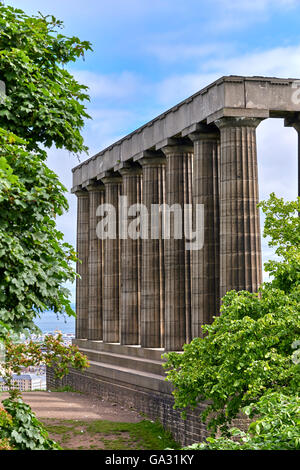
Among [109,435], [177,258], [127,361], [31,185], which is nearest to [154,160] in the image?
[177,258]

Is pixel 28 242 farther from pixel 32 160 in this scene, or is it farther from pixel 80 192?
pixel 80 192

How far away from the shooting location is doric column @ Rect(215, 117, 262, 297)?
42.4 metres

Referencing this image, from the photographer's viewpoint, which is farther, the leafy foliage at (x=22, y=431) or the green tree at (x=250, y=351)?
the green tree at (x=250, y=351)

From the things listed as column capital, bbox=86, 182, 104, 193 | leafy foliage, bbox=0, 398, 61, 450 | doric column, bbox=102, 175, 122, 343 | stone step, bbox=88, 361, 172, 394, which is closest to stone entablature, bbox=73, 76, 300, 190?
doric column, bbox=102, 175, 122, 343

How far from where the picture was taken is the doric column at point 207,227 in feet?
151

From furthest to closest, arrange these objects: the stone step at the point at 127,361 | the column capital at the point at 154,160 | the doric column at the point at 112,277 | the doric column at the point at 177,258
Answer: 1. the doric column at the point at 112,277
2. the column capital at the point at 154,160
3. the doric column at the point at 177,258
4. the stone step at the point at 127,361

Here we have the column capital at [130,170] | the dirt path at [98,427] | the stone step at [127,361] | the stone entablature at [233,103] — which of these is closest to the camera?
the dirt path at [98,427]

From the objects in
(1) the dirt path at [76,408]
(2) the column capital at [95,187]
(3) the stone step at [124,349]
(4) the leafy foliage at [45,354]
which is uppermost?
(2) the column capital at [95,187]

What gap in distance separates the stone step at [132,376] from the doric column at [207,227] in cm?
422

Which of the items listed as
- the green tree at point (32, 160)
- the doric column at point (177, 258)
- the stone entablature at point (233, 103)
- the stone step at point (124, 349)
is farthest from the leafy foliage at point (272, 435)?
the stone step at point (124, 349)

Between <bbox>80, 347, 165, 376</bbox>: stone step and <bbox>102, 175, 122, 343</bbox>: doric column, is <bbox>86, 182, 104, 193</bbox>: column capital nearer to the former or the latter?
<bbox>102, 175, 122, 343</bbox>: doric column

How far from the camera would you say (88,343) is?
73312 millimetres

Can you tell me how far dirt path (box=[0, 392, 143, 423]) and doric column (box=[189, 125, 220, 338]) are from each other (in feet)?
28.7

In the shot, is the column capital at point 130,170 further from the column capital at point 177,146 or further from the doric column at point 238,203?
the doric column at point 238,203
